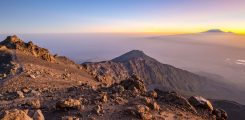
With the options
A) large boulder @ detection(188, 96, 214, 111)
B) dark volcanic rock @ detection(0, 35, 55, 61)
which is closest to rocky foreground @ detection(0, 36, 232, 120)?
large boulder @ detection(188, 96, 214, 111)

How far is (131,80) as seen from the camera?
23.1 meters

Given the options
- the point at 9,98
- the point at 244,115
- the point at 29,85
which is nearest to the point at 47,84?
the point at 29,85

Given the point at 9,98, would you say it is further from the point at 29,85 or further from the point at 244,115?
the point at 244,115

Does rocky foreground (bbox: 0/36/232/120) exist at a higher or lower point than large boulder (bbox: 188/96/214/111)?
higher

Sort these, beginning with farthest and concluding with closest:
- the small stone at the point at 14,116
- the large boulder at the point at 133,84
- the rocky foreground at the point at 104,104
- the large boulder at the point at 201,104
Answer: the large boulder at the point at 133,84, the large boulder at the point at 201,104, the rocky foreground at the point at 104,104, the small stone at the point at 14,116

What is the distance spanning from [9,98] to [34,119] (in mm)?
8068

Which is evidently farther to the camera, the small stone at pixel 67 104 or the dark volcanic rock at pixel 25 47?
the dark volcanic rock at pixel 25 47


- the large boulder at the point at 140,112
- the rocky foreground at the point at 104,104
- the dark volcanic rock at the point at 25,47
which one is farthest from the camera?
the dark volcanic rock at the point at 25,47

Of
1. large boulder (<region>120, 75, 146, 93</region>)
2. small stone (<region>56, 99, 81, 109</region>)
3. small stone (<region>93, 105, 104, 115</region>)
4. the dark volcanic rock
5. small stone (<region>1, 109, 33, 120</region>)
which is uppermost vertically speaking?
small stone (<region>1, 109, 33, 120</region>)

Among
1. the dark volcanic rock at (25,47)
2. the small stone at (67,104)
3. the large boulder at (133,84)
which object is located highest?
the small stone at (67,104)

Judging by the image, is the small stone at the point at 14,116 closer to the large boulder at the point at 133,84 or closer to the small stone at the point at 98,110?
the small stone at the point at 98,110

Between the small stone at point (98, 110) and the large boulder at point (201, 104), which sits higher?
the small stone at point (98, 110)

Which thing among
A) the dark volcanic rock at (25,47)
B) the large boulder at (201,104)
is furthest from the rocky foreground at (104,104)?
the dark volcanic rock at (25,47)

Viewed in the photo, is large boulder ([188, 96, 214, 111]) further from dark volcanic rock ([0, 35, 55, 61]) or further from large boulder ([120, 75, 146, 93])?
dark volcanic rock ([0, 35, 55, 61])
